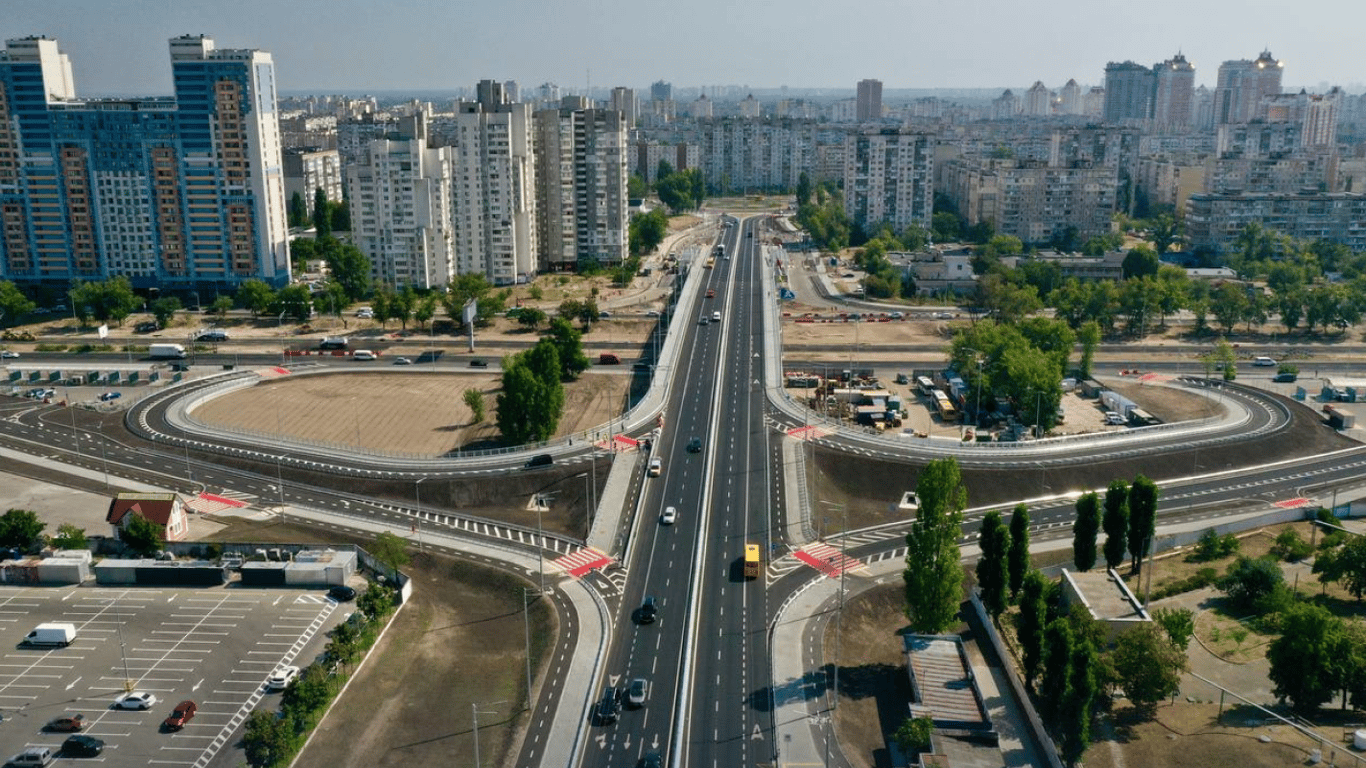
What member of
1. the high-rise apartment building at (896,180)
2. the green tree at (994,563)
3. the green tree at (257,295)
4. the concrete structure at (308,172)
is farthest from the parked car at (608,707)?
the concrete structure at (308,172)

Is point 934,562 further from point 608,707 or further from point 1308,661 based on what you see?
point 608,707

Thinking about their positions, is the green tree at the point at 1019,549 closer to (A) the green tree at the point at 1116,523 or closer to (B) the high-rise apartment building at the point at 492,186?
(A) the green tree at the point at 1116,523

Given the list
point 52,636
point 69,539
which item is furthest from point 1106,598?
point 69,539

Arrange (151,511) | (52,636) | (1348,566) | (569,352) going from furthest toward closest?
(569,352)
(151,511)
(1348,566)
(52,636)

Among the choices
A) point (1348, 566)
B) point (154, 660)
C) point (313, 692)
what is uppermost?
point (1348, 566)

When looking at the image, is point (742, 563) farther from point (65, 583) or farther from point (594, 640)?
point (65, 583)
